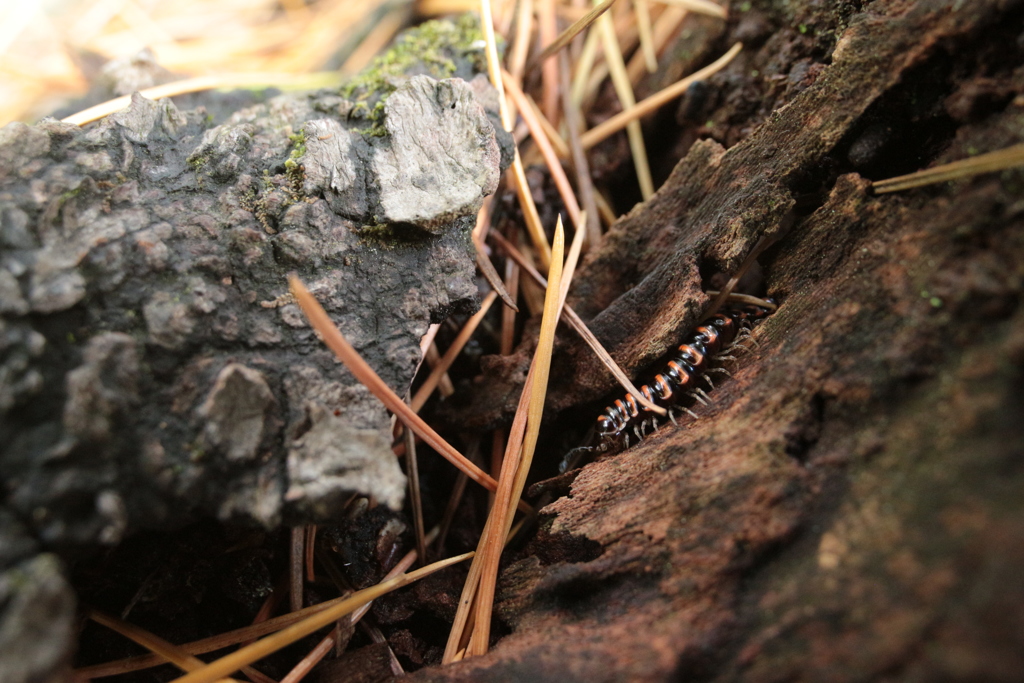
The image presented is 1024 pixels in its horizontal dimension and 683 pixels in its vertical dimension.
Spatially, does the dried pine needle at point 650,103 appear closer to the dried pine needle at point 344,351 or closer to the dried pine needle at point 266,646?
the dried pine needle at point 344,351

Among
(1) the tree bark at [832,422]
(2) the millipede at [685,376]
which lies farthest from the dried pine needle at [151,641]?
(2) the millipede at [685,376]

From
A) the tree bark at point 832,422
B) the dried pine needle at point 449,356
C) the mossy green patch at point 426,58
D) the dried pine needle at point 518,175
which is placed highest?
the mossy green patch at point 426,58

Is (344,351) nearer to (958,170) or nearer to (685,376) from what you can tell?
(685,376)

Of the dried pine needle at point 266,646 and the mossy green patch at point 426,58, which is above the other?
the mossy green patch at point 426,58

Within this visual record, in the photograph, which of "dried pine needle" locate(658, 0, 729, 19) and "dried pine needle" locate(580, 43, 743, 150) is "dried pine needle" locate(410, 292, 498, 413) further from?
"dried pine needle" locate(658, 0, 729, 19)

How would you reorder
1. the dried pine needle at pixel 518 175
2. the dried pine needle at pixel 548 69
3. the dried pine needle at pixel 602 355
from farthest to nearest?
the dried pine needle at pixel 548 69, the dried pine needle at pixel 518 175, the dried pine needle at pixel 602 355

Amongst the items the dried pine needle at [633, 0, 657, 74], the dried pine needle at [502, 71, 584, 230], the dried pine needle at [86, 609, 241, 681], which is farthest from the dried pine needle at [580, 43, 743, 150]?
the dried pine needle at [86, 609, 241, 681]

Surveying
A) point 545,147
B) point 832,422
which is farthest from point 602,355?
point 545,147

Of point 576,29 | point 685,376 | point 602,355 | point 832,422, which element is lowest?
point 832,422
